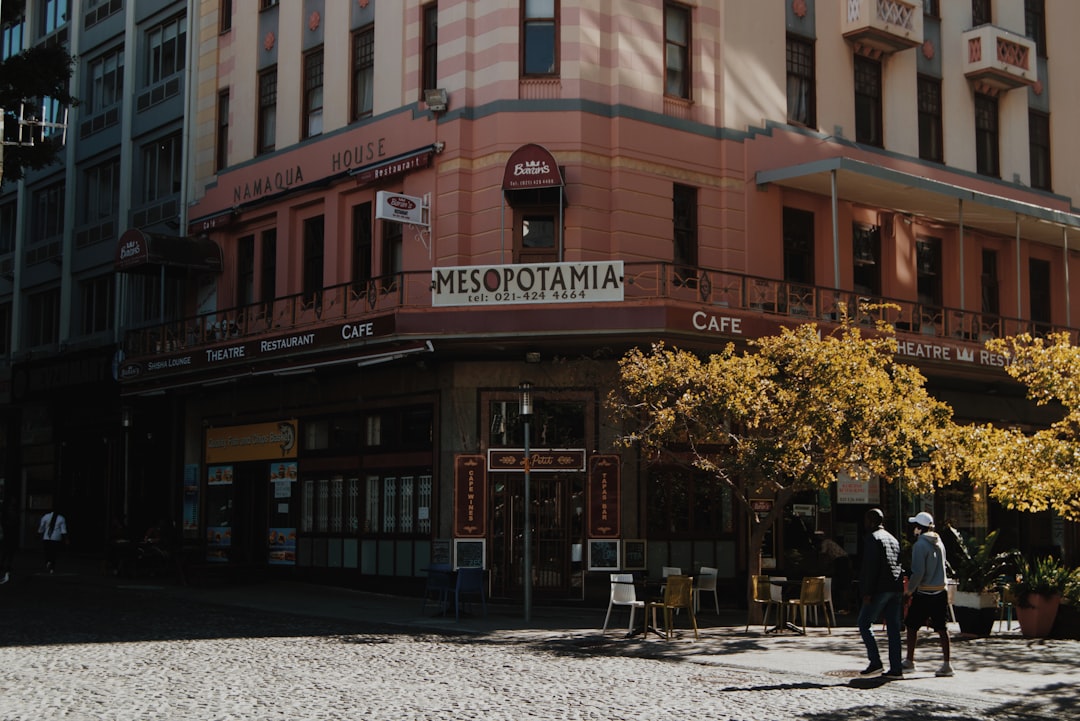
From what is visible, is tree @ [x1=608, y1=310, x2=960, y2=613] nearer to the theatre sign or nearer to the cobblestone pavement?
the cobblestone pavement

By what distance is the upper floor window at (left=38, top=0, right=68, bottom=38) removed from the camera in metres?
40.0

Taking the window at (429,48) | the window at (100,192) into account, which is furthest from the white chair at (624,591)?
the window at (100,192)

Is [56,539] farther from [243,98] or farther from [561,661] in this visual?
[561,661]

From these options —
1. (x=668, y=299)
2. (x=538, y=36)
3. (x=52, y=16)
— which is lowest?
(x=668, y=299)

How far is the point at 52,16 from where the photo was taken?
134ft

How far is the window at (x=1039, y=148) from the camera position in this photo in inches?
1255

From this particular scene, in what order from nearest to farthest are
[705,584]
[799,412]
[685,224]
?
[799,412] → [705,584] → [685,224]

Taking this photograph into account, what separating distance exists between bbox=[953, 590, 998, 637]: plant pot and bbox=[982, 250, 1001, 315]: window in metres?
13.2

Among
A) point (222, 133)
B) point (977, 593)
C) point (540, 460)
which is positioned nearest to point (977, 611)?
point (977, 593)

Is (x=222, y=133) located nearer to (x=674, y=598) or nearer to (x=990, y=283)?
(x=990, y=283)

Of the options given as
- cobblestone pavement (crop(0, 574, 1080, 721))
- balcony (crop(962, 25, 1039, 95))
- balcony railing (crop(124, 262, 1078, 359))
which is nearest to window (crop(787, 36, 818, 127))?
balcony railing (crop(124, 262, 1078, 359))

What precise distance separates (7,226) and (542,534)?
26.3 m

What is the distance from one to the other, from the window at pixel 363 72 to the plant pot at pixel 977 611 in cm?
1547

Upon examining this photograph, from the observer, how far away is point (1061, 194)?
32.0 m
